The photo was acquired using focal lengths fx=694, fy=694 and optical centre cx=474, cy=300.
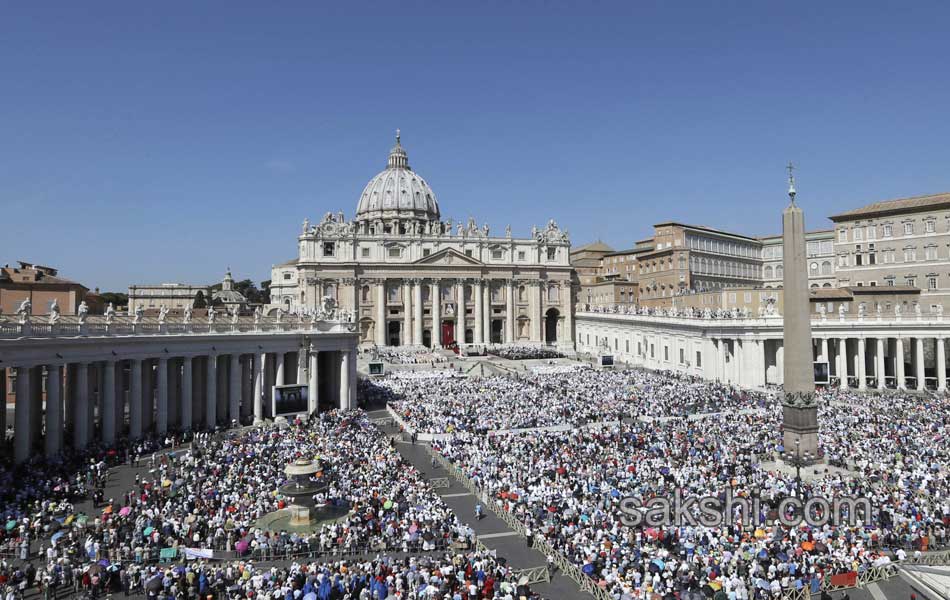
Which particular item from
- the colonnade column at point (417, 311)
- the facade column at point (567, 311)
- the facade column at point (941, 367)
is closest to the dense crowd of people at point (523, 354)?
the colonnade column at point (417, 311)

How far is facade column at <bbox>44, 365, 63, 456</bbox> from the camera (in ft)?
95.5

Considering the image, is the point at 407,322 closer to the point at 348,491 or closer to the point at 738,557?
Result: the point at 348,491

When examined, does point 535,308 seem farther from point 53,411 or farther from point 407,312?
point 53,411

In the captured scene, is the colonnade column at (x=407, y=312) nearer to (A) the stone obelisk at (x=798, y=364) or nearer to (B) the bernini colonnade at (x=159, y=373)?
(B) the bernini colonnade at (x=159, y=373)

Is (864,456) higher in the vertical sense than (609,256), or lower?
lower

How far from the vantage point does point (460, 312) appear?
9600 centimetres

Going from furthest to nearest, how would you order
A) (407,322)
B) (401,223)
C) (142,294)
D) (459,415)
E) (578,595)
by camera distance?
(401,223) < (142,294) < (407,322) < (459,415) < (578,595)

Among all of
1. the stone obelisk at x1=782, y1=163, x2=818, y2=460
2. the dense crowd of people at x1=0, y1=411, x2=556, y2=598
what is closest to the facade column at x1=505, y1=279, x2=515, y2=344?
the dense crowd of people at x1=0, y1=411, x2=556, y2=598

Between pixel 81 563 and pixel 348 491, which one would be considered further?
pixel 348 491

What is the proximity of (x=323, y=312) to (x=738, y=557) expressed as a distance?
33.5 m

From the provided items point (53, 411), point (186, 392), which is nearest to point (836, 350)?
point (186, 392)

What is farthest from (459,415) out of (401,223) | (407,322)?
(401,223)

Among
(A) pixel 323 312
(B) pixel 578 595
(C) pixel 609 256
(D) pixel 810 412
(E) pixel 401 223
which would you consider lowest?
(B) pixel 578 595

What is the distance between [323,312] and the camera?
45.5m
